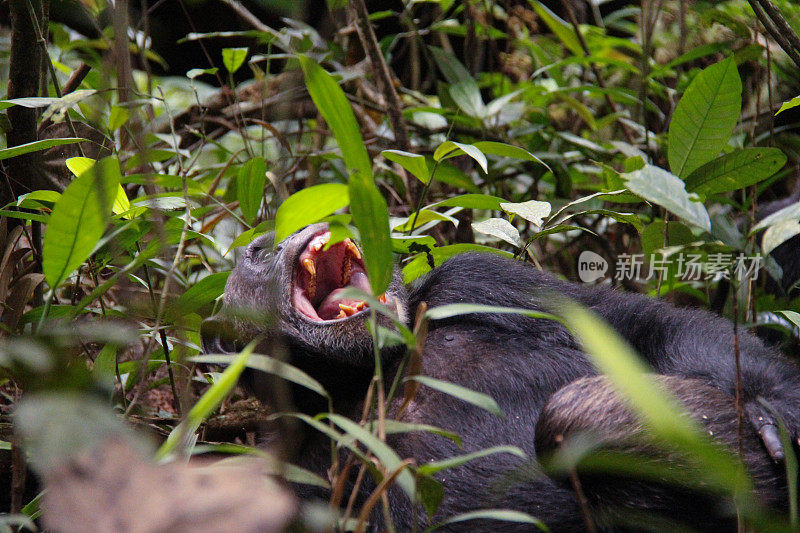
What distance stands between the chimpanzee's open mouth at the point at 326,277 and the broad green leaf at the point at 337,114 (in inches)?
37.0

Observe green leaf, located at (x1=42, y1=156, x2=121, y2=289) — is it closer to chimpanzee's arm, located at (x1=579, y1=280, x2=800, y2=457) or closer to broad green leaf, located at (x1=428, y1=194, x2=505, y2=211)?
broad green leaf, located at (x1=428, y1=194, x2=505, y2=211)

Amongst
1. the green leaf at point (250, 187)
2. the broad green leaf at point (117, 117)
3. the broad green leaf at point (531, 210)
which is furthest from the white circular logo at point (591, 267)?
the broad green leaf at point (117, 117)

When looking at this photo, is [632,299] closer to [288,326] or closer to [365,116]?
[288,326]

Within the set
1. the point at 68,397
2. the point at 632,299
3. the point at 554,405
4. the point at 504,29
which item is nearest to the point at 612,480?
the point at 554,405

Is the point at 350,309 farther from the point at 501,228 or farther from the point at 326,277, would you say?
the point at 501,228

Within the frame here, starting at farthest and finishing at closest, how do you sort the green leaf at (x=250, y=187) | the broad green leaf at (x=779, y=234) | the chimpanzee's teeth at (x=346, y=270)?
the chimpanzee's teeth at (x=346, y=270)
the green leaf at (x=250, y=187)
the broad green leaf at (x=779, y=234)

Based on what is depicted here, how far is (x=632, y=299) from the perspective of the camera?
2260 millimetres

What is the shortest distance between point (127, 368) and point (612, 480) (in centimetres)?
161

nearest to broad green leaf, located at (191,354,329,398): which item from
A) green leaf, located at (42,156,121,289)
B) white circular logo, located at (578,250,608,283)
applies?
green leaf, located at (42,156,121,289)

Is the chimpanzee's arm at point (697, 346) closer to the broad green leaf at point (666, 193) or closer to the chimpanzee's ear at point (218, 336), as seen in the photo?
the broad green leaf at point (666, 193)

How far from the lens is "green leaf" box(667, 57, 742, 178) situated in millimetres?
2123

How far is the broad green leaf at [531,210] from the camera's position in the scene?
2037mm

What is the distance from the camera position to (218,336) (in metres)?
2.47

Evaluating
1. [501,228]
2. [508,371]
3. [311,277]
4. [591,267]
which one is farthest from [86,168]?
[591,267]
